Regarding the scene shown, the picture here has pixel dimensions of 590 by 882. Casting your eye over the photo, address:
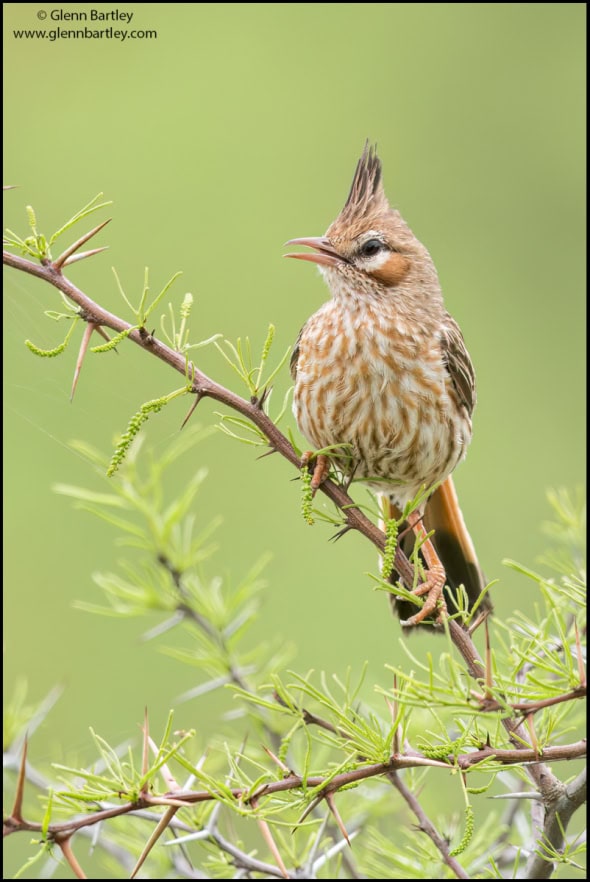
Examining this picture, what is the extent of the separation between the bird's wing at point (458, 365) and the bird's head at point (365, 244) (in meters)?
0.26

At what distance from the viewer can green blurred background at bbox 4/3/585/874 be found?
21.1 feet

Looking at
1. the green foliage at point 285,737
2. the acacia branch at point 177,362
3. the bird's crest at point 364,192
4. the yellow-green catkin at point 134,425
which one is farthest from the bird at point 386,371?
the yellow-green catkin at point 134,425

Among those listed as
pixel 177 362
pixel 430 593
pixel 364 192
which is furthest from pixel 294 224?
pixel 177 362

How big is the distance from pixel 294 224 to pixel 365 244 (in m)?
3.96

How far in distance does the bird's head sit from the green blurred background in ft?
3.81

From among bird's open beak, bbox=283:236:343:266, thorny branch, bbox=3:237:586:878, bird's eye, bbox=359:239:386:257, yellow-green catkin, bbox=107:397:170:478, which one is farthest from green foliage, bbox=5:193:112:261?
bird's eye, bbox=359:239:386:257

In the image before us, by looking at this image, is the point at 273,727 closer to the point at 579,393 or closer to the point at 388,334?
the point at 388,334

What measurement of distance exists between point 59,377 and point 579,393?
21.6 ft

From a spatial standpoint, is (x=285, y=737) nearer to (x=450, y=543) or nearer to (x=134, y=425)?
(x=134, y=425)

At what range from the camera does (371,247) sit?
3.75 m

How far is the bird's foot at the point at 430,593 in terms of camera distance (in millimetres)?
2579

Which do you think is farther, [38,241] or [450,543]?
[450,543]

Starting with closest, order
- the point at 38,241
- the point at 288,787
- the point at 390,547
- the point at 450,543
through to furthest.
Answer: the point at 288,787 < the point at 38,241 < the point at 390,547 < the point at 450,543

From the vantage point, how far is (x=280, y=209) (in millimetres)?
7742
